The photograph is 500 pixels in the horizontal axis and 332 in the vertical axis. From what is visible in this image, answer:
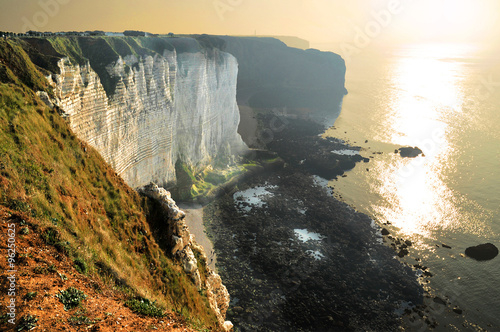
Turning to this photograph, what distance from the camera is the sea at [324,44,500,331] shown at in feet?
97.8

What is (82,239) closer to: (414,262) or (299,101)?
(414,262)

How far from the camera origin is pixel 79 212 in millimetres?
10133

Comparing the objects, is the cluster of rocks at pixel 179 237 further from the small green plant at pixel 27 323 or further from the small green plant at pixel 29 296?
the small green plant at pixel 27 323

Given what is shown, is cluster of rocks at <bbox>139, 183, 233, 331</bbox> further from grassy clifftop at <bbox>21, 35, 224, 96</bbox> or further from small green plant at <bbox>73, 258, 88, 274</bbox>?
grassy clifftop at <bbox>21, 35, 224, 96</bbox>

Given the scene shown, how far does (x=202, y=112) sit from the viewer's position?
4062 centimetres

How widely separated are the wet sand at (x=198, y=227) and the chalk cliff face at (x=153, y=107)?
3997 mm

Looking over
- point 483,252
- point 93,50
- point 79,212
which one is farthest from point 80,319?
point 483,252

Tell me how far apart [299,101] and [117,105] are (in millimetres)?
76481

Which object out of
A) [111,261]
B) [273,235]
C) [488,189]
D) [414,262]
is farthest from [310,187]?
[111,261]

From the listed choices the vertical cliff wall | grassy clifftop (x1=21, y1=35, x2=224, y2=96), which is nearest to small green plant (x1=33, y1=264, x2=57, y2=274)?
grassy clifftop (x1=21, y1=35, x2=224, y2=96)

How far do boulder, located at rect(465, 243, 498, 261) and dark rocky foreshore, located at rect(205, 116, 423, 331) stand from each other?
8.69 meters

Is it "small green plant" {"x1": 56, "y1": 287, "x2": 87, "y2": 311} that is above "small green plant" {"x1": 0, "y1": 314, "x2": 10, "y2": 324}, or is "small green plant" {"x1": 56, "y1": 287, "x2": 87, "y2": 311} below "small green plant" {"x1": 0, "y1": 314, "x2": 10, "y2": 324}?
below

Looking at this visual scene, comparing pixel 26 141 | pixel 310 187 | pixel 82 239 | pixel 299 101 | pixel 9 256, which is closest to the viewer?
pixel 9 256

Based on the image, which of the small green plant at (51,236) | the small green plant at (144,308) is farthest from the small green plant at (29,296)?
the small green plant at (144,308)
